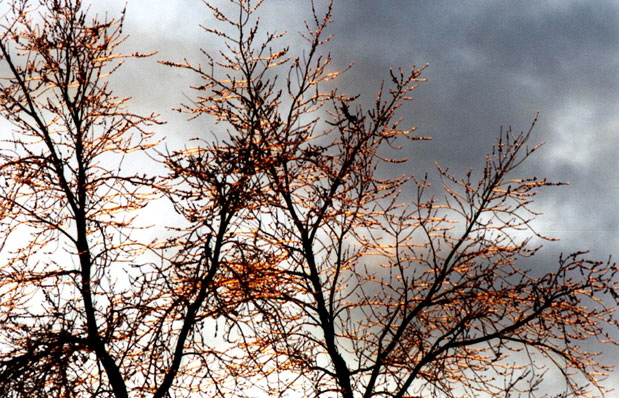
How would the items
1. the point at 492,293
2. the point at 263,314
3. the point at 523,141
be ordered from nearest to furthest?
1. the point at 263,314
2. the point at 492,293
3. the point at 523,141

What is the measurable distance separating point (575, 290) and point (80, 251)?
7.29 metres

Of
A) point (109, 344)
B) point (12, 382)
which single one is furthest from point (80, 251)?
point (12, 382)

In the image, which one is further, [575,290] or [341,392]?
[341,392]

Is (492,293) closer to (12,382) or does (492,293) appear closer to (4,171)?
(12,382)

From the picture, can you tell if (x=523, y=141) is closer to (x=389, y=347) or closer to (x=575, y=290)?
(x=575, y=290)

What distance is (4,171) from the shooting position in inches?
408

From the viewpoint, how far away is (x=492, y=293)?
9984 millimetres

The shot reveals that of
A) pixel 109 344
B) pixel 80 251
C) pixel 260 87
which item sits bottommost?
pixel 109 344

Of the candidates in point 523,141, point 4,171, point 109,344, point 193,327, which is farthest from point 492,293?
point 4,171

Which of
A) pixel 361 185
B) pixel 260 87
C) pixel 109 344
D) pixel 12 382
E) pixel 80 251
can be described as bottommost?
pixel 12 382

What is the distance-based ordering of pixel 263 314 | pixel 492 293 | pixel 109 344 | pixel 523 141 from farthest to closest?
pixel 523 141 → pixel 492 293 → pixel 109 344 → pixel 263 314

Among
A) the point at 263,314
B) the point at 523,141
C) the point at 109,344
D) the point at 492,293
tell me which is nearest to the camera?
the point at 263,314

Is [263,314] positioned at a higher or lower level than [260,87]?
lower

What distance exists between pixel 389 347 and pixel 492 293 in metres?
1.75
